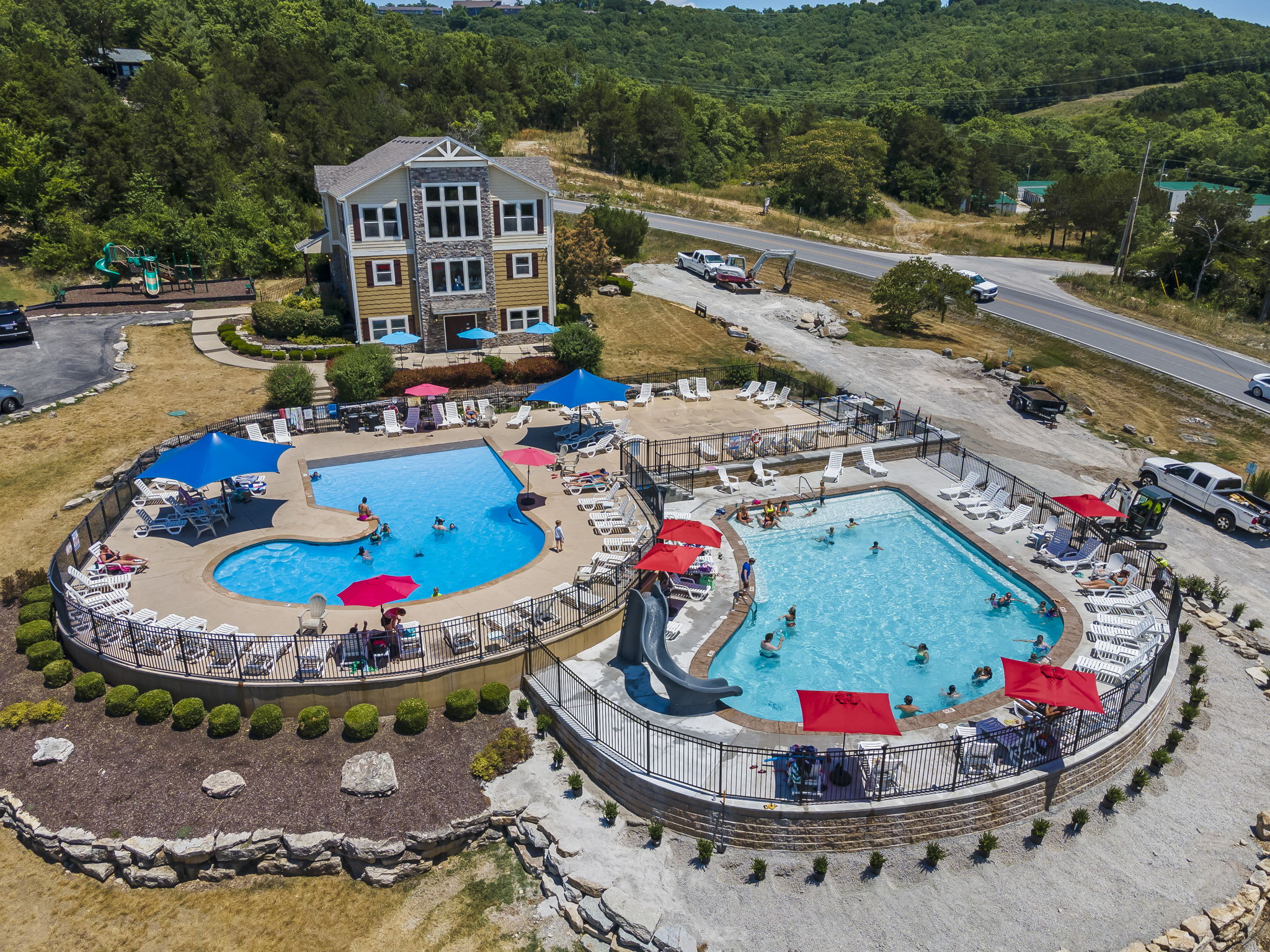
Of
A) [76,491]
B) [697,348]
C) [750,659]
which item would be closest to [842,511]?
[750,659]

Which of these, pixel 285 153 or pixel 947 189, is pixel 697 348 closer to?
pixel 285 153

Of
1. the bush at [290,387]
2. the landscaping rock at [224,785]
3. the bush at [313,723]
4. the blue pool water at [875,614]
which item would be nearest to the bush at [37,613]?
the landscaping rock at [224,785]

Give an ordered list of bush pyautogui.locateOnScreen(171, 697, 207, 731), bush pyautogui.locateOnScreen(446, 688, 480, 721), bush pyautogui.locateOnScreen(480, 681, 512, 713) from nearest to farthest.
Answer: bush pyautogui.locateOnScreen(171, 697, 207, 731)
bush pyautogui.locateOnScreen(446, 688, 480, 721)
bush pyautogui.locateOnScreen(480, 681, 512, 713)

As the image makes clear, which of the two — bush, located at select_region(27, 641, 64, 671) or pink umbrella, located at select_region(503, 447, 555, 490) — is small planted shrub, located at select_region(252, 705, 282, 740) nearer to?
bush, located at select_region(27, 641, 64, 671)

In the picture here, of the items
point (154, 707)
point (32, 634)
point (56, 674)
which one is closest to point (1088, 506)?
point (154, 707)

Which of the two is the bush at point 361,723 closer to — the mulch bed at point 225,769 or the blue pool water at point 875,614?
the mulch bed at point 225,769

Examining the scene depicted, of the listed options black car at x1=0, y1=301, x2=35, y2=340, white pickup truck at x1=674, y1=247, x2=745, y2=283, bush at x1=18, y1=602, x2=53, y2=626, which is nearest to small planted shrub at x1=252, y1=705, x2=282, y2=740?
bush at x1=18, y1=602, x2=53, y2=626
